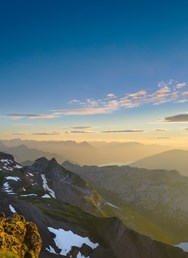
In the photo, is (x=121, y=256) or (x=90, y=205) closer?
(x=121, y=256)

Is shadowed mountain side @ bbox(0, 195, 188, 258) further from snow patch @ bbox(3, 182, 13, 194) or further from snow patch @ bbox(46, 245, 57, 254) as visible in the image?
snow patch @ bbox(3, 182, 13, 194)

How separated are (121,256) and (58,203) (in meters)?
41.3

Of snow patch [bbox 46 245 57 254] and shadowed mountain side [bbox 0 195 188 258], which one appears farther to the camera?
shadowed mountain side [bbox 0 195 188 258]

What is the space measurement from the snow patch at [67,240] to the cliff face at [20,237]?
44963 mm

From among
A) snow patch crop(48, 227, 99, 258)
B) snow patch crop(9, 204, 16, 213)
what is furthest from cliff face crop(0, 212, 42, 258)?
snow patch crop(9, 204, 16, 213)

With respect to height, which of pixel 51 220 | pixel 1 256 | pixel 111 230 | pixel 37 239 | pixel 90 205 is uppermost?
pixel 1 256

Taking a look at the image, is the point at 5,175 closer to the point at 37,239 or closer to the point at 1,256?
the point at 37,239

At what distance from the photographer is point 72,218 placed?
106 m

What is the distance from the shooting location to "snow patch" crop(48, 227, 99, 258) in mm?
80562

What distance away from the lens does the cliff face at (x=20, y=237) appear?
103ft

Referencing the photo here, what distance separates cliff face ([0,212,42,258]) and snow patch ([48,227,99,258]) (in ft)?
148

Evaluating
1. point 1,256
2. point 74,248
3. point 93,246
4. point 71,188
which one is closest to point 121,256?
point 93,246

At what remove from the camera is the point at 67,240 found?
279 feet

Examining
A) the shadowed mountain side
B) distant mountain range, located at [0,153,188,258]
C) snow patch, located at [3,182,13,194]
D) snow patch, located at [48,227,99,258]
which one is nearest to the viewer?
snow patch, located at [48,227,99,258]
